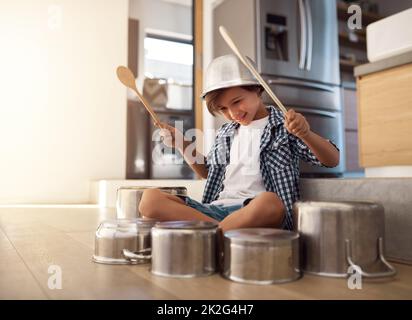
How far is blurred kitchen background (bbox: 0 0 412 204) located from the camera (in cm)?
255

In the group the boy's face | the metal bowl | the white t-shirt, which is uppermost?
the metal bowl

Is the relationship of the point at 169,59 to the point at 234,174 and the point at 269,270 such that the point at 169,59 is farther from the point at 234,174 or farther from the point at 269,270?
the point at 269,270

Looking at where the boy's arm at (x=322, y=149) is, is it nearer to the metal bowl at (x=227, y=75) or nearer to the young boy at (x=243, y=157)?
the young boy at (x=243, y=157)

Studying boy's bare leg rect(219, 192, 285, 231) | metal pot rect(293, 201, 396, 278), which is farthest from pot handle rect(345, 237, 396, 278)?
boy's bare leg rect(219, 192, 285, 231)

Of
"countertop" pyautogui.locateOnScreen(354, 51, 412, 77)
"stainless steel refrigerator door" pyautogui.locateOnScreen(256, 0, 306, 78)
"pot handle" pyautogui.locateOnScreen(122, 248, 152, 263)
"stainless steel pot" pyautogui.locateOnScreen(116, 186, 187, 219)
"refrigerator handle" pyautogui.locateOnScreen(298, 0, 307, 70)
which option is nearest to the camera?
"pot handle" pyautogui.locateOnScreen(122, 248, 152, 263)

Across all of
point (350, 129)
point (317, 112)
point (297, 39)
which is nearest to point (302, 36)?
point (297, 39)

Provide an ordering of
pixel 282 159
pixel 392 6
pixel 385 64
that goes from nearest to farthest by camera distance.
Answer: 1. pixel 282 159
2. pixel 385 64
3. pixel 392 6

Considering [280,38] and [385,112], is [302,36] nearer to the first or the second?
[280,38]

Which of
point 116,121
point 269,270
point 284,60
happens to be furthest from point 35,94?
point 269,270

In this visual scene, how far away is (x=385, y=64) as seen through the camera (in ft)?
4.10

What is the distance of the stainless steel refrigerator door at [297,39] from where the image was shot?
2.46 m

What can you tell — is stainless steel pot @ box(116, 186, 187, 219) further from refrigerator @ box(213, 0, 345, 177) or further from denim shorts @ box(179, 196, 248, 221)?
refrigerator @ box(213, 0, 345, 177)

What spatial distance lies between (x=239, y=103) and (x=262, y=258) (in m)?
0.51
